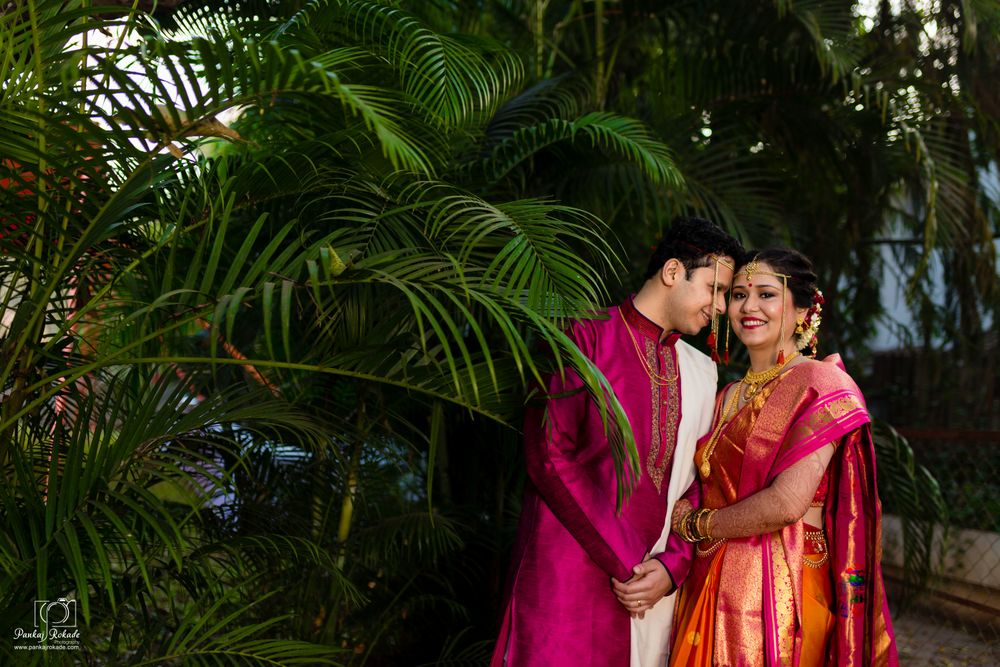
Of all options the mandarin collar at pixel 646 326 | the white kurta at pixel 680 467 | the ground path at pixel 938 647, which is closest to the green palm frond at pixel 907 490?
the ground path at pixel 938 647

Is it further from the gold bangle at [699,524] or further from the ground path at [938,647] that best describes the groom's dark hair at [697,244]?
the ground path at [938,647]

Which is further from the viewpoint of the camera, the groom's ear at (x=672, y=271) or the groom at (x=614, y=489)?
the groom's ear at (x=672, y=271)

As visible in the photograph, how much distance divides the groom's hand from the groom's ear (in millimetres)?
665

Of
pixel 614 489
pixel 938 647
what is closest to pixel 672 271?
pixel 614 489

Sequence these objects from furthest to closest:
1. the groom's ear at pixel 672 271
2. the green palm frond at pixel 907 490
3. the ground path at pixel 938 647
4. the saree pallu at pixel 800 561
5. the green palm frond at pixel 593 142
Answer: the ground path at pixel 938 647, the green palm frond at pixel 907 490, the green palm frond at pixel 593 142, the groom's ear at pixel 672 271, the saree pallu at pixel 800 561

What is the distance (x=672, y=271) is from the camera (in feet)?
7.30

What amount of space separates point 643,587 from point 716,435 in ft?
1.32

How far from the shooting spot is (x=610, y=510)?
208cm

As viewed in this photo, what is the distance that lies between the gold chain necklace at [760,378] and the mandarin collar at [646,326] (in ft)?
0.69

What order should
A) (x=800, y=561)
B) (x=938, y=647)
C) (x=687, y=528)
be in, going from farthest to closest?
(x=938, y=647) → (x=687, y=528) → (x=800, y=561)

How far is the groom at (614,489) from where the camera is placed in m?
2.08

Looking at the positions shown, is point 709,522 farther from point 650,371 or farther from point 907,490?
point 907,490

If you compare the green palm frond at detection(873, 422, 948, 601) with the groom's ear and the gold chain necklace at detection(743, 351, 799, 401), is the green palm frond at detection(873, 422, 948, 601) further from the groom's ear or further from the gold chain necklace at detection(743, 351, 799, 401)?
the groom's ear

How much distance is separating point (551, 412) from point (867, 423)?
0.70 m
